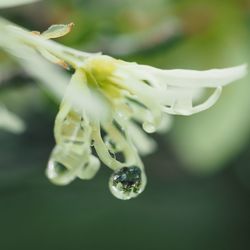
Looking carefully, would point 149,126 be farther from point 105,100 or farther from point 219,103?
point 219,103

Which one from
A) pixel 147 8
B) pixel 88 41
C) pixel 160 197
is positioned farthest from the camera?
pixel 160 197

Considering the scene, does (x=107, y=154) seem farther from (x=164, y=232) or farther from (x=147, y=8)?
(x=164, y=232)

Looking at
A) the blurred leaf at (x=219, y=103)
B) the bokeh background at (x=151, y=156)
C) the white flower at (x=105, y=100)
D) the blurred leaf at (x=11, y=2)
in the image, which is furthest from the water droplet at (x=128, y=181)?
the blurred leaf at (x=219, y=103)

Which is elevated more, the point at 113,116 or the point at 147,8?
the point at 147,8

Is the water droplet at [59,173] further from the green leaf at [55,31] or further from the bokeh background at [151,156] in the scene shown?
the bokeh background at [151,156]

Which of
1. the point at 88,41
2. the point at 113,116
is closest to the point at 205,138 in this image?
the point at 88,41

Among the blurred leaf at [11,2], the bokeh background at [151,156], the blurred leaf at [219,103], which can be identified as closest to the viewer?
the blurred leaf at [11,2]

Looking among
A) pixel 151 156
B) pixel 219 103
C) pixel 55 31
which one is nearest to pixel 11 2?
pixel 55 31
